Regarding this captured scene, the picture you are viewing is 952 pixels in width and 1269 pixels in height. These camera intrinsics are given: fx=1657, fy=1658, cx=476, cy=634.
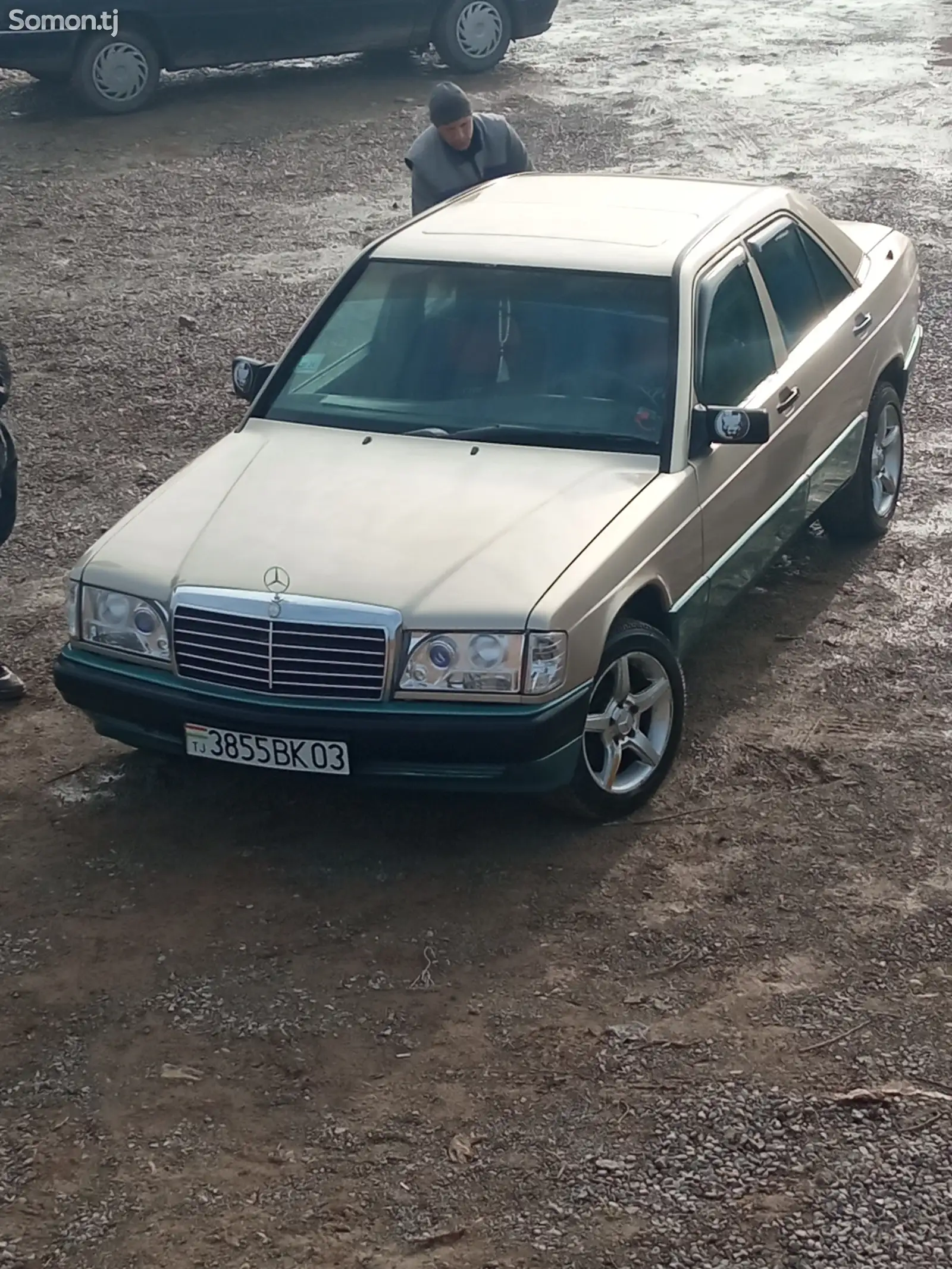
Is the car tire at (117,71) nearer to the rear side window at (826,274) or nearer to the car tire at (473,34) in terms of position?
the car tire at (473,34)

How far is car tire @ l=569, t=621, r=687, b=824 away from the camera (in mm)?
5152

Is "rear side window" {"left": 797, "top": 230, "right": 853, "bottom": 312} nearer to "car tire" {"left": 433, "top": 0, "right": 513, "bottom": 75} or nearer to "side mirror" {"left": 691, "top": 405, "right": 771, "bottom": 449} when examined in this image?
"side mirror" {"left": 691, "top": 405, "right": 771, "bottom": 449}

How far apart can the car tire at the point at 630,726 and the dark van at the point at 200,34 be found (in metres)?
11.4

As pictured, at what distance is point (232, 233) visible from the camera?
12469 mm

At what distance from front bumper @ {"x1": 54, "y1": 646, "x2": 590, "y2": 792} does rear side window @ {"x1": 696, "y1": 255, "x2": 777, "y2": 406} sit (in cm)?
155

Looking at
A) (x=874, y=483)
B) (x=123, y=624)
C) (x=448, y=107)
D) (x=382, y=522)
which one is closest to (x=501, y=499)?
(x=382, y=522)

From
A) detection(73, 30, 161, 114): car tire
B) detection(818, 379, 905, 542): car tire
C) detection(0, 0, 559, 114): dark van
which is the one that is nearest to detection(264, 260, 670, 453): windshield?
detection(818, 379, 905, 542): car tire

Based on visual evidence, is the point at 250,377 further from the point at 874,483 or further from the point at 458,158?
the point at 874,483

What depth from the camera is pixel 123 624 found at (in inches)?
201

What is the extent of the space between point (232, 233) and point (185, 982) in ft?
29.2

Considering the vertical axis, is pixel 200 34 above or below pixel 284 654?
above

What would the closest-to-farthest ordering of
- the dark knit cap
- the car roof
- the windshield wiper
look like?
the windshield wiper, the car roof, the dark knit cap

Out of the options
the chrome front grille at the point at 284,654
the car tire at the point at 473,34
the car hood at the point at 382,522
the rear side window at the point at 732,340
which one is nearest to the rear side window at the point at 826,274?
the rear side window at the point at 732,340

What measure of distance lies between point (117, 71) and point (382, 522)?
444 inches
